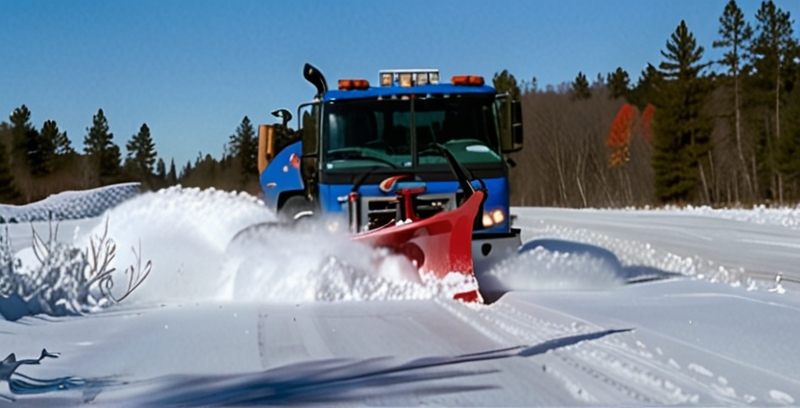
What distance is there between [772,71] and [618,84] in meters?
13.2

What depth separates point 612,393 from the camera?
14.4 ft

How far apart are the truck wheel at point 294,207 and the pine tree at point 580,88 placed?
39552 mm

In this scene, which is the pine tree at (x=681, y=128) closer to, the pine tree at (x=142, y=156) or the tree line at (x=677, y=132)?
the tree line at (x=677, y=132)

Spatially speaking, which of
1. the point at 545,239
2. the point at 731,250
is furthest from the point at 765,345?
the point at 545,239

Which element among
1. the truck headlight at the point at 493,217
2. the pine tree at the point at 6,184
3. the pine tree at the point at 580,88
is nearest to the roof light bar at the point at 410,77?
the truck headlight at the point at 493,217

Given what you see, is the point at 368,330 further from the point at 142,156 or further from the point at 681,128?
the point at 681,128

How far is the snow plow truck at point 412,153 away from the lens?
9.30 metres

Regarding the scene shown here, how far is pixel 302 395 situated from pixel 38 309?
4.12 meters

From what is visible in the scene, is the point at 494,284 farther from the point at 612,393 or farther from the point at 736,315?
the point at 612,393

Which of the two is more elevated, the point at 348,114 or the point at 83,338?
the point at 348,114

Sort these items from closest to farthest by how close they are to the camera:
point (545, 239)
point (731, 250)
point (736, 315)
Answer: point (736, 315) → point (731, 250) → point (545, 239)

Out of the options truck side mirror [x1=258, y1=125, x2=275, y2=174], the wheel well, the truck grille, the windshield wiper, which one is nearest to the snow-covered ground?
the truck grille

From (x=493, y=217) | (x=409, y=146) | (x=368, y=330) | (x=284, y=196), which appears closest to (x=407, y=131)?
(x=409, y=146)

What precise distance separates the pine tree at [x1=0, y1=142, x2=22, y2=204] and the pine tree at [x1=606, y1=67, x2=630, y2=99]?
36443 millimetres
